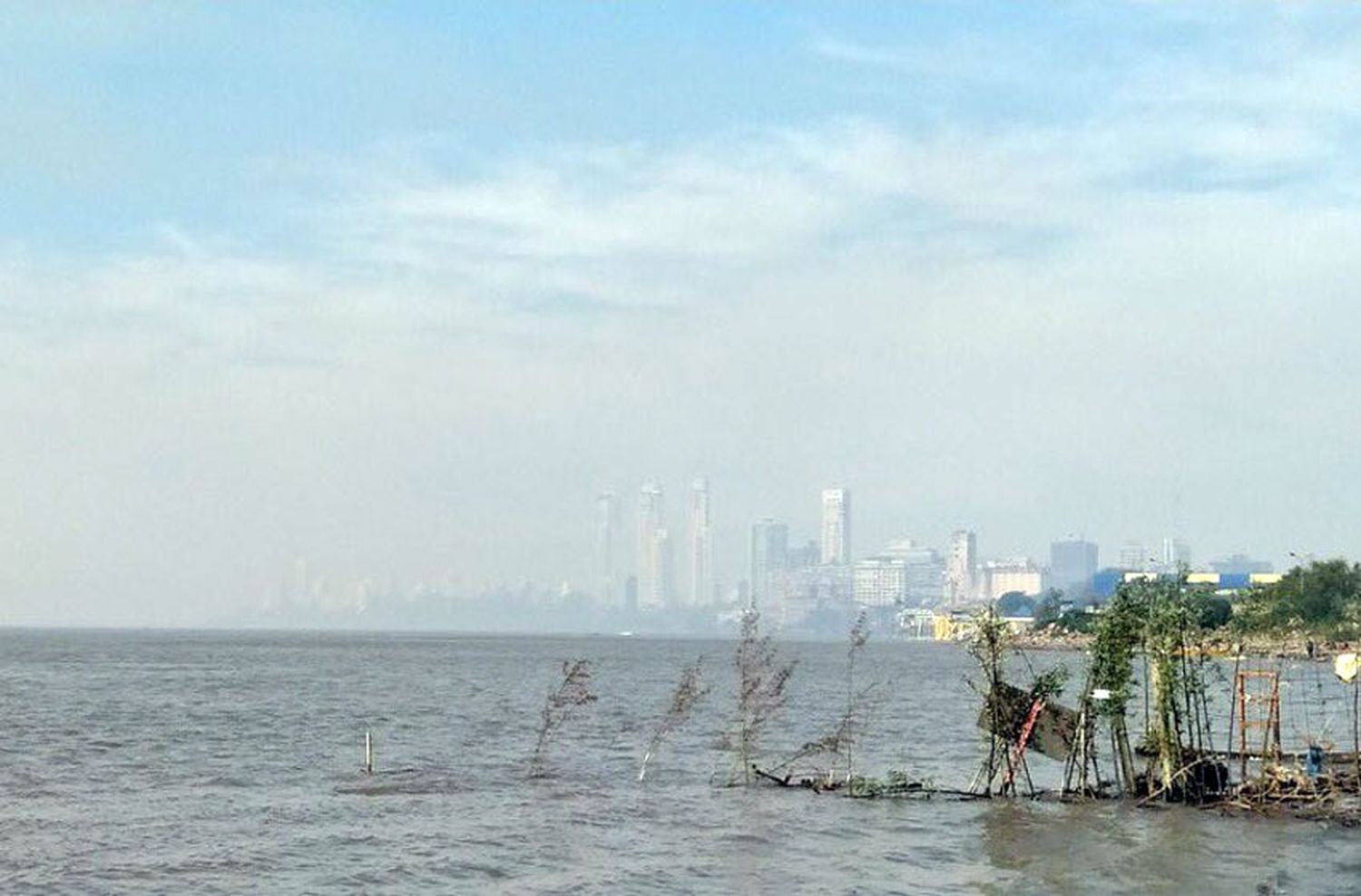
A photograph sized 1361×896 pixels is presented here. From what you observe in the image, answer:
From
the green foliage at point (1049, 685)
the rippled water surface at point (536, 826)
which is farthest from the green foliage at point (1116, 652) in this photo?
the rippled water surface at point (536, 826)

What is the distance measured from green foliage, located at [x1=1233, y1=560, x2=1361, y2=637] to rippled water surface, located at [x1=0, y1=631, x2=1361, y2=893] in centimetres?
10755

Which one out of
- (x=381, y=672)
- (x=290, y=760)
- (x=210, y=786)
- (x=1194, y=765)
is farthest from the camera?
(x=381, y=672)

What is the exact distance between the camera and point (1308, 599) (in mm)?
178375

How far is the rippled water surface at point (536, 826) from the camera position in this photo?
33.3 m

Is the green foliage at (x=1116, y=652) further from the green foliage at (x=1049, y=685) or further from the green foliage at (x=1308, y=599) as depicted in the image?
the green foliage at (x=1308, y=599)

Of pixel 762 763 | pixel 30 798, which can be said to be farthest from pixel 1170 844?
pixel 30 798

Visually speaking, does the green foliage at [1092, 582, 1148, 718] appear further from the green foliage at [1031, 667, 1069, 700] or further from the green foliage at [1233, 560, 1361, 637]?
the green foliage at [1233, 560, 1361, 637]

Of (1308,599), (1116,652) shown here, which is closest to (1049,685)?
(1116,652)

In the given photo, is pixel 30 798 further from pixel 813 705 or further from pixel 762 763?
pixel 813 705

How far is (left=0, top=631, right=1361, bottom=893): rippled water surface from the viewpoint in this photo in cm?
3328

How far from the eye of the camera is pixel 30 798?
45.3 metres

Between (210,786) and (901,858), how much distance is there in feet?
73.5

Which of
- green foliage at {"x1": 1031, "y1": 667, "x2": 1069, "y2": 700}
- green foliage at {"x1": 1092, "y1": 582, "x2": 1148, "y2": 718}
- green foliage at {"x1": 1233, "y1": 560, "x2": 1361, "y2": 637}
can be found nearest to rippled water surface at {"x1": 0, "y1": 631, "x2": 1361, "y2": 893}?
green foliage at {"x1": 1092, "y1": 582, "x2": 1148, "y2": 718}

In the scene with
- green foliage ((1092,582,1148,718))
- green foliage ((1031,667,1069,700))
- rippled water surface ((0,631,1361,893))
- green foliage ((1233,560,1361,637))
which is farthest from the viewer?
green foliage ((1233,560,1361,637))
